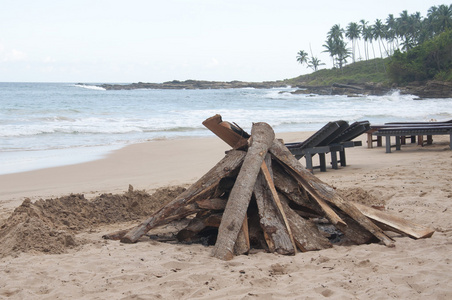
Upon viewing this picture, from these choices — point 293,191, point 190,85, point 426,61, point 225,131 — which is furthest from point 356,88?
point 293,191

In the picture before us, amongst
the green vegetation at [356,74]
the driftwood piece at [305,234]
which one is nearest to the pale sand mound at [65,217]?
the driftwood piece at [305,234]

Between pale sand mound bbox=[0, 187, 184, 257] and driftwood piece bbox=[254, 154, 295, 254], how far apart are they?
6.40ft

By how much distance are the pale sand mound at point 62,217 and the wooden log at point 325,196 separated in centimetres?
227

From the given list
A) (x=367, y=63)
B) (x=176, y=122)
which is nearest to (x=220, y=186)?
(x=176, y=122)

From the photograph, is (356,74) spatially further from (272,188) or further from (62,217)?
(272,188)

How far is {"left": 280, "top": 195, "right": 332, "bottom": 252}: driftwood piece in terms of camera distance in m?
4.51

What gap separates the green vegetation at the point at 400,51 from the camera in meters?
57.8

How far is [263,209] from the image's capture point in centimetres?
462

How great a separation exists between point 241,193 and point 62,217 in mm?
2614

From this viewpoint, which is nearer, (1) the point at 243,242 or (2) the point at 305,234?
(1) the point at 243,242

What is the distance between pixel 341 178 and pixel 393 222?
3849 mm

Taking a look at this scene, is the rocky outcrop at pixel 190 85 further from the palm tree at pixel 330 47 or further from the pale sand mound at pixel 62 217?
the pale sand mound at pixel 62 217

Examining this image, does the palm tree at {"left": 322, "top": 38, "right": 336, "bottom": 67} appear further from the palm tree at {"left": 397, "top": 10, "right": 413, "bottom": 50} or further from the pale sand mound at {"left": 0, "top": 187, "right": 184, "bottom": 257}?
the pale sand mound at {"left": 0, "top": 187, "right": 184, "bottom": 257}

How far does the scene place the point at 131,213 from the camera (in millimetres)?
6406
